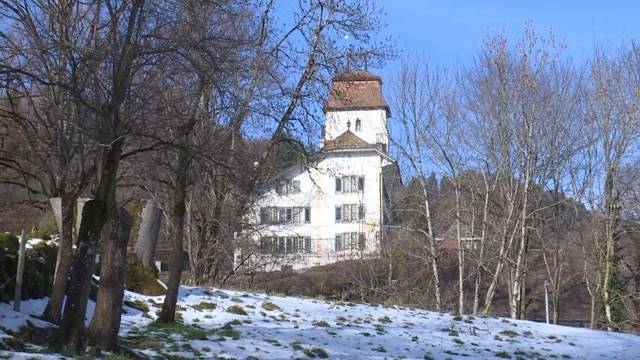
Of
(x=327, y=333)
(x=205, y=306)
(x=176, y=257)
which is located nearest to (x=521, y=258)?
(x=327, y=333)

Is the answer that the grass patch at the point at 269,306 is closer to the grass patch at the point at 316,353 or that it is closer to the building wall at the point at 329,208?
the grass patch at the point at 316,353

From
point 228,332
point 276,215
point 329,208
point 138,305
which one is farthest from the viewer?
point 329,208

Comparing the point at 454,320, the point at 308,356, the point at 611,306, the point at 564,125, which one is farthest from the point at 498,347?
the point at 611,306

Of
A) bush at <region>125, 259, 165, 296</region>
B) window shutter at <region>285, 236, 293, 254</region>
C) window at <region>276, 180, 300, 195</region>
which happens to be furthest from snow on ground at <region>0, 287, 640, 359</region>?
window shutter at <region>285, 236, 293, 254</region>

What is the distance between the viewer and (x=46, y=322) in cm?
1105

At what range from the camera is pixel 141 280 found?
1548 cm

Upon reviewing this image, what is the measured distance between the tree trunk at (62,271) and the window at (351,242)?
23198 millimetres

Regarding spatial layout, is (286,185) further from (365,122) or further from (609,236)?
(609,236)

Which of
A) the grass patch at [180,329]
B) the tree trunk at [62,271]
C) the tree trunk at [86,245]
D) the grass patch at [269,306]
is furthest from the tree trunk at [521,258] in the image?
the tree trunk at [86,245]

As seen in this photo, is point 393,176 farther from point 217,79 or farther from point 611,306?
point 217,79

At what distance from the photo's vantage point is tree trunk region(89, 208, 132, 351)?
30.9 feet

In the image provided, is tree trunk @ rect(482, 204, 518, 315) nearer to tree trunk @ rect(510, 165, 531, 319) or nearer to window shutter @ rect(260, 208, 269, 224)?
tree trunk @ rect(510, 165, 531, 319)

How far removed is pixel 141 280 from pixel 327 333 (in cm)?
424

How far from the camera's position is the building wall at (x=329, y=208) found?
27766 mm
